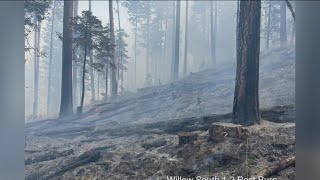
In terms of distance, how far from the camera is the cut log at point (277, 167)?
366cm

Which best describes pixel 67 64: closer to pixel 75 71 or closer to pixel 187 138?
pixel 75 71

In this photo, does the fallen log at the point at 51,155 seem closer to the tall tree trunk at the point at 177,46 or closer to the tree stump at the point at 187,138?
the tree stump at the point at 187,138

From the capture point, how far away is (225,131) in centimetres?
387

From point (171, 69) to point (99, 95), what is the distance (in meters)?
1.00

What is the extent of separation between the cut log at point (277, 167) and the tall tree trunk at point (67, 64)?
250 centimetres

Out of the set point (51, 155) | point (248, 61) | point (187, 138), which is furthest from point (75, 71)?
point (248, 61)

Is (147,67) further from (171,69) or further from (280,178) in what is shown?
(280,178)

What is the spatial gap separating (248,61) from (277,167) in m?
1.35

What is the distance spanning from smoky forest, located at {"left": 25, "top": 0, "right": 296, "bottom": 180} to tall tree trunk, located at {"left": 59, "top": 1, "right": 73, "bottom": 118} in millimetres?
13

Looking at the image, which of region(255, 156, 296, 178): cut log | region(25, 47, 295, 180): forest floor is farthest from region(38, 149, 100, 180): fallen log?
region(255, 156, 296, 178): cut log

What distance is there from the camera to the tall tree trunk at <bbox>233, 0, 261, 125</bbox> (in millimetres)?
4012

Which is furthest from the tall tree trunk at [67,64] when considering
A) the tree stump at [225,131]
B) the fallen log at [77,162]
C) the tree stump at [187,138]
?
the tree stump at [225,131]

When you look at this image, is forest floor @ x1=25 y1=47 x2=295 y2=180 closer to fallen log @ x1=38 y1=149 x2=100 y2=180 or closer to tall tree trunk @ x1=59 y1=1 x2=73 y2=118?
fallen log @ x1=38 y1=149 x2=100 y2=180

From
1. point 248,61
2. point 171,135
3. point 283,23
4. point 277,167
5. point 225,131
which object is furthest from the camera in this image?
point 283,23
